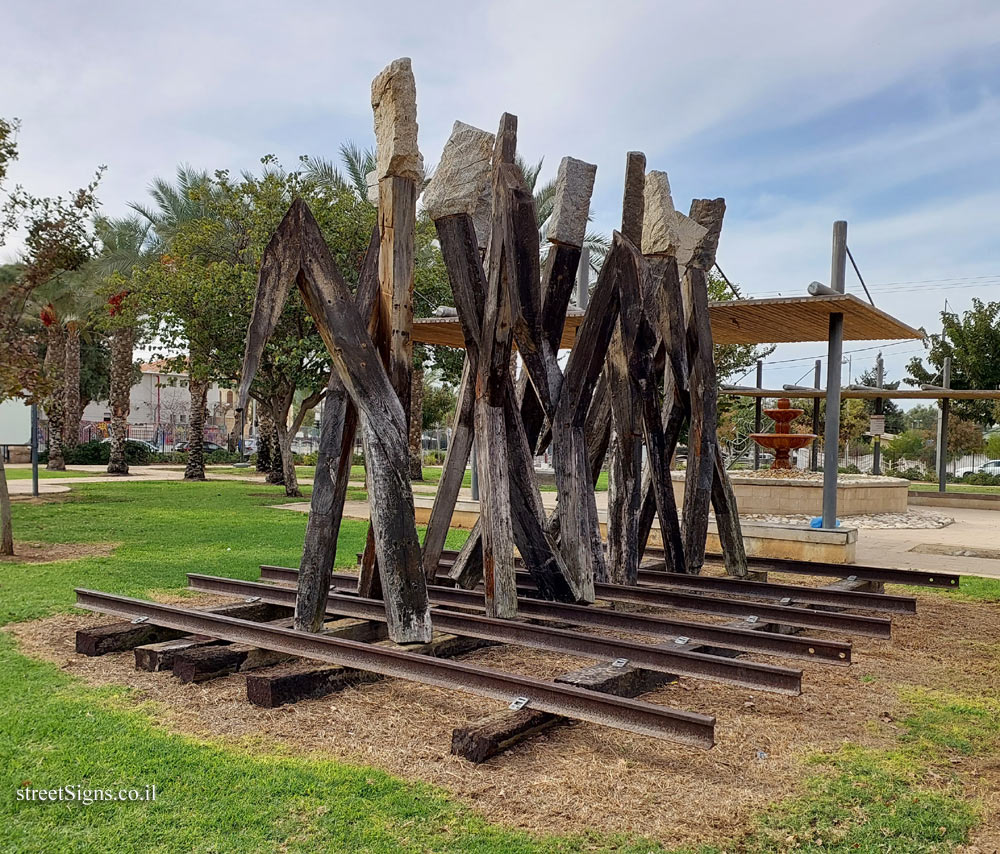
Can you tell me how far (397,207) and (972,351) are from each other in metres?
33.7

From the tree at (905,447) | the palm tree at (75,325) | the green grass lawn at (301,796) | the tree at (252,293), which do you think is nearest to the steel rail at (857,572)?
the green grass lawn at (301,796)

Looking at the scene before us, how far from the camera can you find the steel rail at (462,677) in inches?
153

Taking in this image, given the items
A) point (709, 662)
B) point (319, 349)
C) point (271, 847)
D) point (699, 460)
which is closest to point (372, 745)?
point (271, 847)

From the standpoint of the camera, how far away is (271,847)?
312 cm

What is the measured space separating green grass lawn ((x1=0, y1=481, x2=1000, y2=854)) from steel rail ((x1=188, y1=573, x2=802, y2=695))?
482mm

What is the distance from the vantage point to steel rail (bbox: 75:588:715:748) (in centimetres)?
388

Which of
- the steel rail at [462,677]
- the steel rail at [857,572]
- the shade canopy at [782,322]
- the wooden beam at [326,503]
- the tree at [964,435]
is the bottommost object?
the steel rail at [462,677]

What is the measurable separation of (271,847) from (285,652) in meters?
2.15

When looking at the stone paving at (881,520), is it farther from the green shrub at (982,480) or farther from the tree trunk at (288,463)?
the green shrub at (982,480)

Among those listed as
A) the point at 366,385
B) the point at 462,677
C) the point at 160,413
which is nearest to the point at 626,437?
the point at 366,385

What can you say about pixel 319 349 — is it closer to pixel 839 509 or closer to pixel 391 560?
pixel 839 509

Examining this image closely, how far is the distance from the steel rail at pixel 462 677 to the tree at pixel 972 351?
1364 inches

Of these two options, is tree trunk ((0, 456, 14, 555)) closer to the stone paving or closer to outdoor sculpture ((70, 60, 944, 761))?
outdoor sculpture ((70, 60, 944, 761))

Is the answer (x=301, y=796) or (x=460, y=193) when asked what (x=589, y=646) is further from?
(x=460, y=193)
